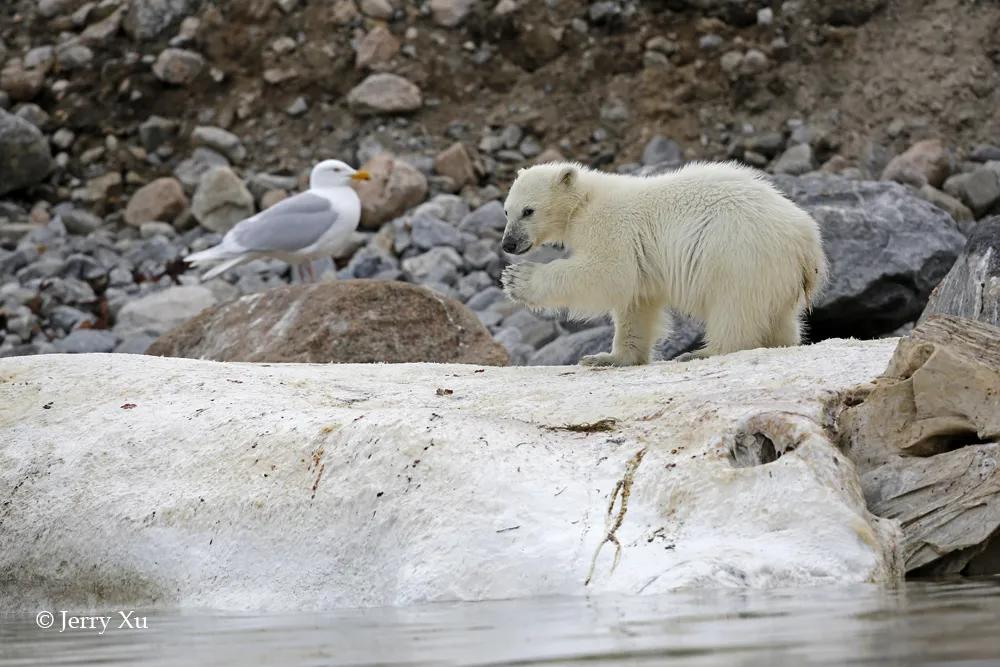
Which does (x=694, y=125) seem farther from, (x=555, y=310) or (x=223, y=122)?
(x=555, y=310)

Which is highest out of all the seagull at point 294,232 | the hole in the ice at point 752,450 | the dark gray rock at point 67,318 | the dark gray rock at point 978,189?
the hole in the ice at point 752,450

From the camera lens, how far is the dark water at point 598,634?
105 inches

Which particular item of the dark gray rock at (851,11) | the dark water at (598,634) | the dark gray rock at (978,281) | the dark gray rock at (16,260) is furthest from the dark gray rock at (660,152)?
the dark water at (598,634)

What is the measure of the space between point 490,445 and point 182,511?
1.12 meters

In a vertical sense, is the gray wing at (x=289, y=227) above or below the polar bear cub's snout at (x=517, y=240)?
below

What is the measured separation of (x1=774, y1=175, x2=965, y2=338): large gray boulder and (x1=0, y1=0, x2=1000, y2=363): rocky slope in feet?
14.8

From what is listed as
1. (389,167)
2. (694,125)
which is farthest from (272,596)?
(694,125)

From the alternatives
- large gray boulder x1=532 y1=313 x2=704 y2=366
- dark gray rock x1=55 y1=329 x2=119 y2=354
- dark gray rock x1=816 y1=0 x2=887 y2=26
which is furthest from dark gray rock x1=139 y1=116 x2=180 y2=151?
large gray boulder x1=532 y1=313 x2=704 y2=366

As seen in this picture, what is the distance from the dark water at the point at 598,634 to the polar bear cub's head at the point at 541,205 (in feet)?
10.7

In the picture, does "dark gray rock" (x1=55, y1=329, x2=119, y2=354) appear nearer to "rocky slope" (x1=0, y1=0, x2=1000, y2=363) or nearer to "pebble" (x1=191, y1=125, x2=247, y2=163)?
"rocky slope" (x1=0, y1=0, x2=1000, y2=363)

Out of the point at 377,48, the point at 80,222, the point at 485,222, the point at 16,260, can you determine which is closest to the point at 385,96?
the point at 377,48

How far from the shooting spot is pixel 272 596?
179 inches

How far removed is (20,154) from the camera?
1733 cm

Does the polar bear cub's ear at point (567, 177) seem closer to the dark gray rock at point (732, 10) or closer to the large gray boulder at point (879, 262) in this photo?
the large gray boulder at point (879, 262)
